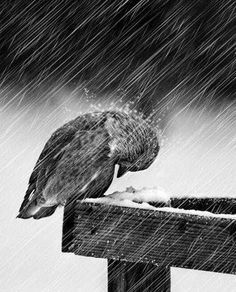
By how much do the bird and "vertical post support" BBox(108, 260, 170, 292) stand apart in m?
0.35

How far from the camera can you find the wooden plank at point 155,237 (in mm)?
1275

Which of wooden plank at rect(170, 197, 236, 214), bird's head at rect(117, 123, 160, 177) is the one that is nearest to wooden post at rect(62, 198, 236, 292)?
wooden plank at rect(170, 197, 236, 214)

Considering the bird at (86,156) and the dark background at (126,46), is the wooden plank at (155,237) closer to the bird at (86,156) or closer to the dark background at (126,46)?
the bird at (86,156)

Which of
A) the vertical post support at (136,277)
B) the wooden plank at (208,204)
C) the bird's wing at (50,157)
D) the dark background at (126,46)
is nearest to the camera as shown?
the vertical post support at (136,277)

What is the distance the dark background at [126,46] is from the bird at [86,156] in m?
2.88

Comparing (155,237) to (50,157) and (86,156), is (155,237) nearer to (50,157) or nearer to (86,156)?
(86,156)

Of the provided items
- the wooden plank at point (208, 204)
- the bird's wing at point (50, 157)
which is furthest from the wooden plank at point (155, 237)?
the bird's wing at point (50, 157)

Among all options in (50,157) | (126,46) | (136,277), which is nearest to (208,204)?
(136,277)

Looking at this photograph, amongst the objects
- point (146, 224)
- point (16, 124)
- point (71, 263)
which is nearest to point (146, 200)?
point (146, 224)

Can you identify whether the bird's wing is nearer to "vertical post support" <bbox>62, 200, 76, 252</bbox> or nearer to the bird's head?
the bird's head

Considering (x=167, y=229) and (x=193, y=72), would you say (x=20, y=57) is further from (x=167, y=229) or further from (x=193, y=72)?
(x=167, y=229)

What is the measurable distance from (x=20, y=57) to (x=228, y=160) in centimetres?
187

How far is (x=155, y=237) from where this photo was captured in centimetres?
134

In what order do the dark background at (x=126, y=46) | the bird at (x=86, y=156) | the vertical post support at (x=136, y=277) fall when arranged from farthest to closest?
the dark background at (x=126, y=46) → the bird at (x=86, y=156) → the vertical post support at (x=136, y=277)
